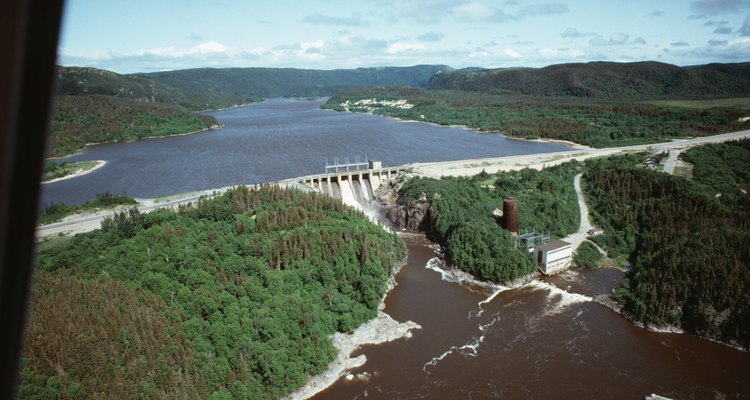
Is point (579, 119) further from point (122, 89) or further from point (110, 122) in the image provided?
point (122, 89)

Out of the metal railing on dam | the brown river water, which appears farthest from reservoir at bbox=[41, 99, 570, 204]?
the brown river water

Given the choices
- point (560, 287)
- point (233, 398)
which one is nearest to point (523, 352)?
point (560, 287)

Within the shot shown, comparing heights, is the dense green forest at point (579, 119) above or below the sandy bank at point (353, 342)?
above

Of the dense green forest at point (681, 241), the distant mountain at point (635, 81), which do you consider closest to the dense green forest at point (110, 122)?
the dense green forest at point (681, 241)

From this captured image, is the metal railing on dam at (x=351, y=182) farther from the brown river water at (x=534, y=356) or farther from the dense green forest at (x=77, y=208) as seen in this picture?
the brown river water at (x=534, y=356)

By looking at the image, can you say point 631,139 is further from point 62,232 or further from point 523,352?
point 62,232

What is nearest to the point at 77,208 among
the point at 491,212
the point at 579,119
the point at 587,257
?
the point at 491,212

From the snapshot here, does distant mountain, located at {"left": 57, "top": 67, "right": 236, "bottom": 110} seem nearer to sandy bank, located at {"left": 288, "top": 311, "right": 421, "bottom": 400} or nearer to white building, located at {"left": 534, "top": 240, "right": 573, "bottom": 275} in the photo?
sandy bank, located at {"left": 288, "top": 311, "right": 421, "bottom": 400}
